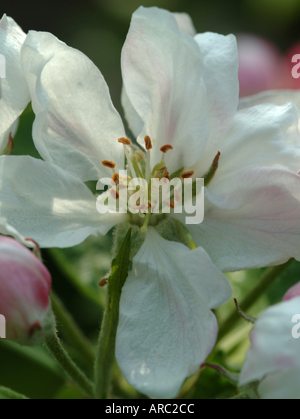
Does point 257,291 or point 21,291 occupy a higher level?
point 21,291

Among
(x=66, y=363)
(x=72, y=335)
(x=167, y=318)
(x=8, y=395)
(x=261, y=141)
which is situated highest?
(x=261, y=141)

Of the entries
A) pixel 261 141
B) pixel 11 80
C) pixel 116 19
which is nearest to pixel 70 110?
pixel 11 80

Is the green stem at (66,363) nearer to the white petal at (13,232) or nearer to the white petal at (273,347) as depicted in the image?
the white petal at (13,232)

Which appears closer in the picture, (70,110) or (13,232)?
(13,232)

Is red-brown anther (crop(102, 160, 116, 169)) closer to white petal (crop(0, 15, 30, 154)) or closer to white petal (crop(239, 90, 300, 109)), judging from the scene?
white petal (crop(0, 15, 30, 154))

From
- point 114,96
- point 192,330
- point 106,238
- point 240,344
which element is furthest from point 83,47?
point 192,330

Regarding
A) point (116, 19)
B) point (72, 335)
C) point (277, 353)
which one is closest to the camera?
point (277, 353)

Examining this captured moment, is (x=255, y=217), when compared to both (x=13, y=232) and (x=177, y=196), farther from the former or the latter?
(x=13, y=232)
